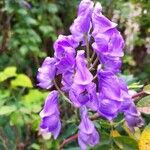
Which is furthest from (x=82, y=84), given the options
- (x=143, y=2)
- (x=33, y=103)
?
(x=33, y=103)

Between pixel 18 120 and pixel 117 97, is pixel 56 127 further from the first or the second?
pixel 18 120

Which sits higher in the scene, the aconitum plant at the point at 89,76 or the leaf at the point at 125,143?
the aconitum plant at the point at 89,76

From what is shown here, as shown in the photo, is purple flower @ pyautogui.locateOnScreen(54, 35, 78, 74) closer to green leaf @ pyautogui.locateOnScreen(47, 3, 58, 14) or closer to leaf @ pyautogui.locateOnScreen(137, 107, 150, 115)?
leaf @ pyautogui.locateOnScreen(137, 107, 150, 115)

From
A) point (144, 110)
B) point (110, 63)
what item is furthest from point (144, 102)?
point (110, 63)

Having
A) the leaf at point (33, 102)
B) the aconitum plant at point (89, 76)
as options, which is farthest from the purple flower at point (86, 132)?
the leaf at point (33, 102)

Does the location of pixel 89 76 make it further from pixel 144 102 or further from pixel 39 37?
pixel 39 37

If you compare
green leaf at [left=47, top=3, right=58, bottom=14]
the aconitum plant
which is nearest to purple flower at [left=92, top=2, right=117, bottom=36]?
the aconitum plant

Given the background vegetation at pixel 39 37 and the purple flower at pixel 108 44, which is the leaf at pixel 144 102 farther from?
the background vegetation at pixel 39 37
